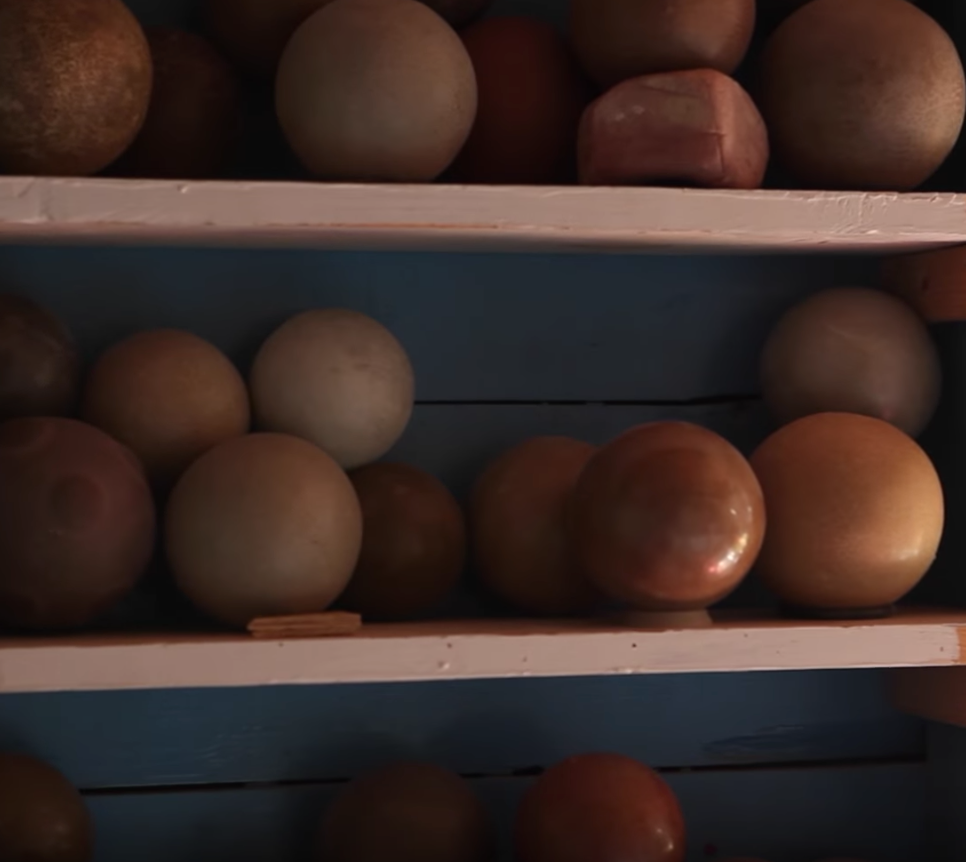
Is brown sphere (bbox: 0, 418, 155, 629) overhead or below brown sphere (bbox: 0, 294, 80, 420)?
below

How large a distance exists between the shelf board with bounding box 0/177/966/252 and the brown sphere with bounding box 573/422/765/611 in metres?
0.13

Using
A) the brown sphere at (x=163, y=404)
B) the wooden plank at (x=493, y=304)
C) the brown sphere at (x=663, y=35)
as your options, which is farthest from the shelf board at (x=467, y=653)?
the brown sphere at (x=663, y=35)

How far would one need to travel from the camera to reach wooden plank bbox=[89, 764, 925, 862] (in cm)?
96

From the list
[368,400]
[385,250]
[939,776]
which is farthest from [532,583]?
[939,776]

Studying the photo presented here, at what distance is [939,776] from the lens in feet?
3.37

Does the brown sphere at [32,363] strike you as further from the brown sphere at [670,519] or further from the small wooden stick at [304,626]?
the brown sphere at [670,519]

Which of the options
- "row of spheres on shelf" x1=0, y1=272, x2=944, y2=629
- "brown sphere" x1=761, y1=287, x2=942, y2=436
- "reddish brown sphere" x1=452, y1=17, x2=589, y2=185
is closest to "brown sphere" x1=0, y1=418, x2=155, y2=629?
"row of spheres on shelf" x1=0, y1=272, x2=944, y2=629

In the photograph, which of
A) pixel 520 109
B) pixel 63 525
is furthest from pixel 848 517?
pixel 63 525

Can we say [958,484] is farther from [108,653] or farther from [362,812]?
[108,653]

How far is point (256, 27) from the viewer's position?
36.5 inches

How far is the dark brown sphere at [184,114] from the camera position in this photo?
2.97 ft

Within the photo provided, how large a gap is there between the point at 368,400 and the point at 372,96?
189mm

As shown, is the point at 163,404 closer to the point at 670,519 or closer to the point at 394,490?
the point at 394,490

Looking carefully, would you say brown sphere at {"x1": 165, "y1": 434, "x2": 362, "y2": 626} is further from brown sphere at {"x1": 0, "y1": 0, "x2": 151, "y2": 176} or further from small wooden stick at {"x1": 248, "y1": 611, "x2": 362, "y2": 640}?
brown sphere at {"x1": 0, "y1": 0, "x2": 151, "y2": 176}
